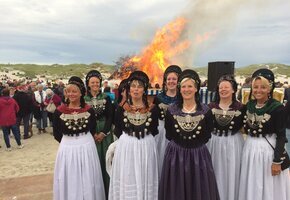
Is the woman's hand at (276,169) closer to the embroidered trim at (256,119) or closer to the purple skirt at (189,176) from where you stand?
the embroidered trim at (256,119)

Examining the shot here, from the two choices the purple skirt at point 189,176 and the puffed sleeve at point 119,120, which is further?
the puffed sleeve at point 119,120

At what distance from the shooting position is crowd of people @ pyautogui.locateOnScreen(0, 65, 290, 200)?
12.3 feet

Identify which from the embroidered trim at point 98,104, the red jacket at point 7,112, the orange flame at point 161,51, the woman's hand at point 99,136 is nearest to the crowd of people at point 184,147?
the woman's hand at point 99,136

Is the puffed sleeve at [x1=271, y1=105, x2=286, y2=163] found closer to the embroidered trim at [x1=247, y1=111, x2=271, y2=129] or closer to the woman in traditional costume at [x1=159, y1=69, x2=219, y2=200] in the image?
the embroidered trim at [x1=247, y1=111, x2=271, y2=129]

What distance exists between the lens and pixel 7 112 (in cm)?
956

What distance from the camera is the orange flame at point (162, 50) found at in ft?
58.6

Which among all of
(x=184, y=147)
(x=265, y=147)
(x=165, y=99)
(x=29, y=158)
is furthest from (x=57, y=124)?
(x=29, y=158)

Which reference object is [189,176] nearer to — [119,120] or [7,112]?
[119,120]

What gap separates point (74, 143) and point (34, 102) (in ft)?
26.6

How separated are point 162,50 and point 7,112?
1139 cm

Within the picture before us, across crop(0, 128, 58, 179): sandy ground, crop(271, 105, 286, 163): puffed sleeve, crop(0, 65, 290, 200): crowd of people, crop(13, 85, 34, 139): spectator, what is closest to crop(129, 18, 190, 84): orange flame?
crop(13, 85, 34, 139): spectator

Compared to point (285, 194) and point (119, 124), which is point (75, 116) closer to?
point (119, 124)

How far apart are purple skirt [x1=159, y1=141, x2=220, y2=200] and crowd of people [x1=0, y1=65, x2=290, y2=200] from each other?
0.04 ft

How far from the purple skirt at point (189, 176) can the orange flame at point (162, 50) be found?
14.2 metres
